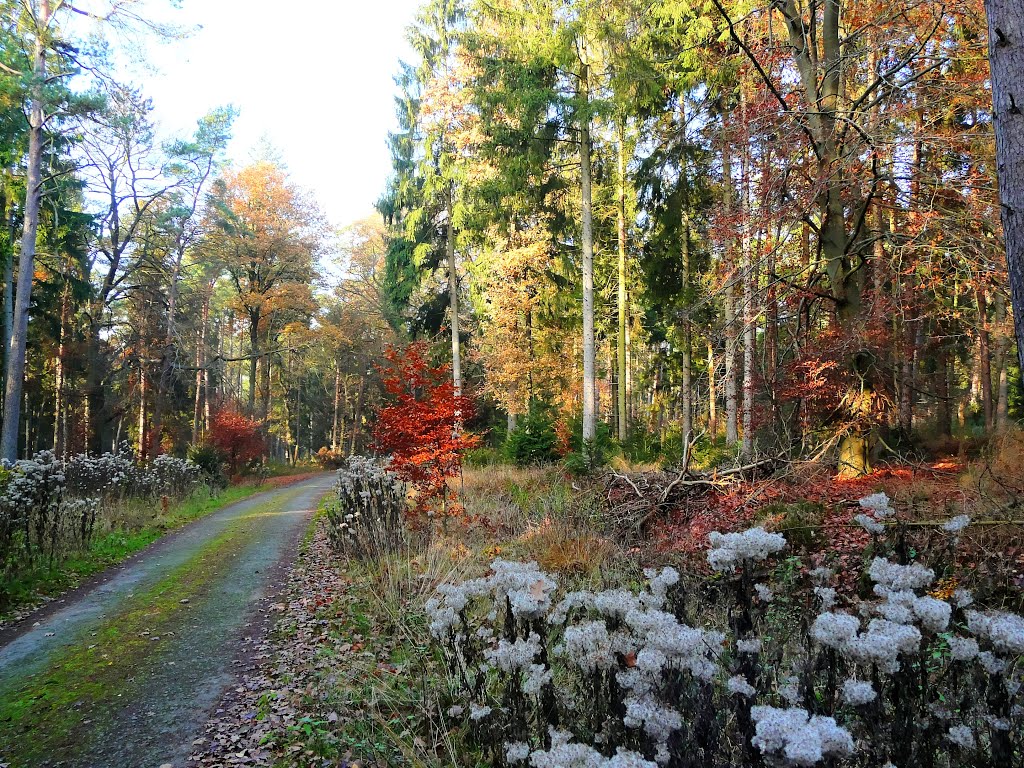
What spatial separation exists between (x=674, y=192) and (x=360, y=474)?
9558 mm

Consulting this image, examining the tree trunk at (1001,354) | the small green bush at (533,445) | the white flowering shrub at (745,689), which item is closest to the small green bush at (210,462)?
A: the small green bush at (533,445)

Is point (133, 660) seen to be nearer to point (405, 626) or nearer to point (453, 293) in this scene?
point (405, 626)

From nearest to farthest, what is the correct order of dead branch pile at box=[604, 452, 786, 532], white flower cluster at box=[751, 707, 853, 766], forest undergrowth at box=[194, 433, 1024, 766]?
white flower cluster at box=[751, 707, 853, 766] < forest undergrowth at box=[194, 433, 1024, 766] < dead branch pile at box=[604, 452, 786, 532]

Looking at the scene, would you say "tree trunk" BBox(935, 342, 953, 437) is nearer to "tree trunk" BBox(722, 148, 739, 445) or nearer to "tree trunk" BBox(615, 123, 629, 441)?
"tree trunk" BBox(722, 148, 739, 445)

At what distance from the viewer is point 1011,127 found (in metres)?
2.86

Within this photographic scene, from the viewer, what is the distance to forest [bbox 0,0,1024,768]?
2223 mm

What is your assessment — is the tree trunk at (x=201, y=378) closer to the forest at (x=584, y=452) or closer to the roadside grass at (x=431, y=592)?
the forest at (x=584, y=452)

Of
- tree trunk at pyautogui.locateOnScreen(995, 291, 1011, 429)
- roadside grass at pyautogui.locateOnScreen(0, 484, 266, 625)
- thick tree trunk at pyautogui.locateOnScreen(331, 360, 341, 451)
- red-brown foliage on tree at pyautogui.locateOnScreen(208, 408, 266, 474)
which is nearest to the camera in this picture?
roadside grass at pyautogui.locateOnScreen(0, 484, 266, 625)

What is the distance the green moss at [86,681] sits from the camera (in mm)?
3381

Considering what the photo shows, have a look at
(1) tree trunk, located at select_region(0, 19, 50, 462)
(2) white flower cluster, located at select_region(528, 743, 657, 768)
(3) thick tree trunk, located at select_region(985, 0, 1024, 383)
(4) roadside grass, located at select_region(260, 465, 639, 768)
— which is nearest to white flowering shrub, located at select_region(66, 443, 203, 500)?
(1) tree trunk, located at select_region(0, 19, 50, 462)

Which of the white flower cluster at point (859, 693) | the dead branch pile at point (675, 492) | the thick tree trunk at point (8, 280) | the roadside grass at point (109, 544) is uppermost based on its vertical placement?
the thick tree trunk at point (8, 280)

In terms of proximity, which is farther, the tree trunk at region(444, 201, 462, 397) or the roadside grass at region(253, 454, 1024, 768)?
the tree trunk at region(444, 201, 462, 397)

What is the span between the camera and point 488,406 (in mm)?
25422

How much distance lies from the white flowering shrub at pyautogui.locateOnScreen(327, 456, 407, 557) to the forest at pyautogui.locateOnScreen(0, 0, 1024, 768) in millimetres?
71
